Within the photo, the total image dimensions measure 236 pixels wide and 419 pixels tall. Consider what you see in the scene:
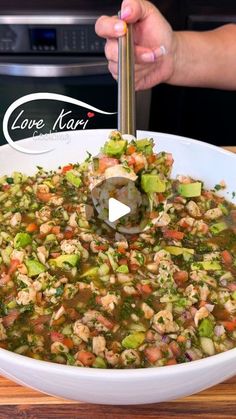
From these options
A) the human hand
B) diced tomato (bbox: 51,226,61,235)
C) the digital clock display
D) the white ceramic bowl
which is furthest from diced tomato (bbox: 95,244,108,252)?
the digital clock display

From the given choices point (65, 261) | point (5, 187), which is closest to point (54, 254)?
point (65, 261)

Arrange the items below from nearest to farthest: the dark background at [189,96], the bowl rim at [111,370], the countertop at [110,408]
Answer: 1. the bowl rim at [111,370]
2. the countertop at [110,408]
3. the dark background at [189,96]

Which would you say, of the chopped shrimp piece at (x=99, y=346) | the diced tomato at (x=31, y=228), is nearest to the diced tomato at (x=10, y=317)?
the chopped shrimp piece at (x=99, y=346)

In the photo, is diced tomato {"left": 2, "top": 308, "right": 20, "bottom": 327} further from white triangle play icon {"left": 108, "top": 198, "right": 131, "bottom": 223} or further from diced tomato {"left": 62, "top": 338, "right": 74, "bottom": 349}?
white triangle play icon {"left": 108, "top": 198, "right": 131, "bottom": 223}

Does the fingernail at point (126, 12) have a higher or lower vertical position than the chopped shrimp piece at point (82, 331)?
higher

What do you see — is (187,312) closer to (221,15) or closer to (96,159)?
(96,159)

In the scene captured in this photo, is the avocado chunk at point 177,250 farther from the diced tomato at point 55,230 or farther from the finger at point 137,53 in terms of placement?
the finger at point 137,53

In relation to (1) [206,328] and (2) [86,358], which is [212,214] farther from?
(2) [86,358]
